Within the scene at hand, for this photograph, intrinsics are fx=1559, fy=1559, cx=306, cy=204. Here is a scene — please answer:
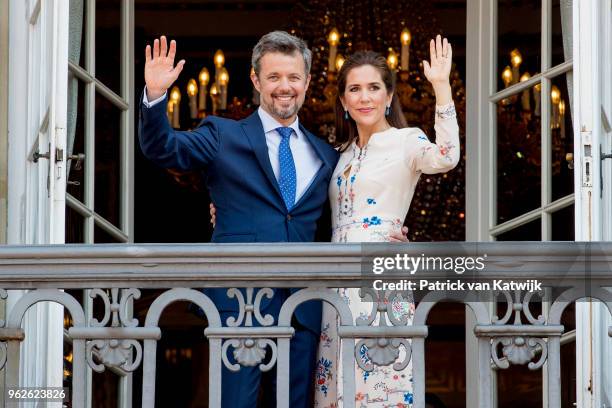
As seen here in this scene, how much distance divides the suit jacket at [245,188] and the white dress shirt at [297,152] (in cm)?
3

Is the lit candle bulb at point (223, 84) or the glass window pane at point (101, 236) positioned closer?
the glass window pane at point (101, 236)

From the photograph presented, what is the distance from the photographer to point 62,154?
5984 mm

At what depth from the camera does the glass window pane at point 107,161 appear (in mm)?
6684

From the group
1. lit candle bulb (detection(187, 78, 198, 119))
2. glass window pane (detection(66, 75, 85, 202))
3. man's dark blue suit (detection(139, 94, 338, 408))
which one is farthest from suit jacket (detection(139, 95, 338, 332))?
lit candle bulb (detection(187, 78, 198, 119))

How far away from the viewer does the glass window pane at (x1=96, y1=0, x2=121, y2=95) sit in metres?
6.71

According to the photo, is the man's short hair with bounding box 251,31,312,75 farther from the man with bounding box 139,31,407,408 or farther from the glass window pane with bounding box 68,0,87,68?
the glass window pane with bounding box 68,0,87,68

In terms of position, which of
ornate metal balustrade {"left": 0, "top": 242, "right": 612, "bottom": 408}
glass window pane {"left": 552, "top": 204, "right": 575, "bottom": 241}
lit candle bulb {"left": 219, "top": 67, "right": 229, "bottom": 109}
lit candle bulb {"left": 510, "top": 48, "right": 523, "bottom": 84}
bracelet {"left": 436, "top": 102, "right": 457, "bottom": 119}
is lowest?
ornate metal balustrade {"left": 0, "top": 242, "right": 612, "bottom": 408}

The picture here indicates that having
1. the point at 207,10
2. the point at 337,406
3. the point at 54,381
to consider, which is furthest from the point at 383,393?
the point at 207,10

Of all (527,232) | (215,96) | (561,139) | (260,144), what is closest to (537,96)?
(561,139)

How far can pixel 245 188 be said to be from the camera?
571 centimetres

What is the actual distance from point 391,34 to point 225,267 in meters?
4.95

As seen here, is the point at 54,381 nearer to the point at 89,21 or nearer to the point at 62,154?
the point at 62,154

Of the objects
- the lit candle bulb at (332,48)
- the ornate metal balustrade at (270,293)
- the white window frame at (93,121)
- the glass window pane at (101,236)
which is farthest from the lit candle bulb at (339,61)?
the ornate metal balustrade at (270,293)

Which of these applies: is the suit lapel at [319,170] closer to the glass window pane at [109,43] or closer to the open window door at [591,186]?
the open window door at [591,186]
